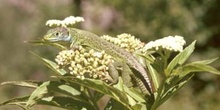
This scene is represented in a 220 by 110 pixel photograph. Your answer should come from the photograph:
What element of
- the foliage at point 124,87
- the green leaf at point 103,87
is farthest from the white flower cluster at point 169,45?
the green leaf at point 103,87

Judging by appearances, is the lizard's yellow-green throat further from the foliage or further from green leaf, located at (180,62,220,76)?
green leaf, located at (180,62,220,76)

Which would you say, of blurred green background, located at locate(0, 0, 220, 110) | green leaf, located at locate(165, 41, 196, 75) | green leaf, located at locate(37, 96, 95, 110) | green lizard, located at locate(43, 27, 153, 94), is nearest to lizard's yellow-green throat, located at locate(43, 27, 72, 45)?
green lizard, located at locate(43, 27, 153, 94)

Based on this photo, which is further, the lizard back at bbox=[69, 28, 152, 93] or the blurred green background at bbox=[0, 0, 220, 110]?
the blurred green background at bbox=[0, 0, 220, 110]

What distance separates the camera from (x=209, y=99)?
294 inches

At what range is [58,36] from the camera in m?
1.40

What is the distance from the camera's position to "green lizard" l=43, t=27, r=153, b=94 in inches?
51.1

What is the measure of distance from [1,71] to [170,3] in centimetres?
275

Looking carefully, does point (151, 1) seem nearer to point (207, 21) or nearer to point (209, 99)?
point (207, 21)

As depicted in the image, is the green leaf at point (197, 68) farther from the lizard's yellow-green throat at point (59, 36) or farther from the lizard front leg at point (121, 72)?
the lizard's yellow-green throat at point (59, 36)

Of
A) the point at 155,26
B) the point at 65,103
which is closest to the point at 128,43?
the point at 65,103

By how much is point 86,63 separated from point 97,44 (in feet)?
0.26

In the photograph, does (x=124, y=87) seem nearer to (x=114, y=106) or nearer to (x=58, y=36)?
(x=114, y=106)

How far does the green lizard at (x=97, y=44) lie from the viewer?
1298 mm

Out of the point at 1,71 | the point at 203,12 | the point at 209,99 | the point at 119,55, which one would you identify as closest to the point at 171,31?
the point at 203,12
